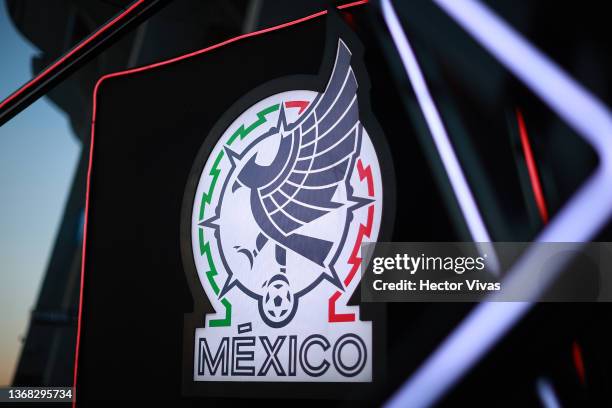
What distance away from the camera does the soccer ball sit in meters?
1.04

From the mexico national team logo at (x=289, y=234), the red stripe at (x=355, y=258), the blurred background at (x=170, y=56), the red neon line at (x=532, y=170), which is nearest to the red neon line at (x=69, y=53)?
the blurred background at (x=170, y=56)

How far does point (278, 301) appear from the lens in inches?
41.4

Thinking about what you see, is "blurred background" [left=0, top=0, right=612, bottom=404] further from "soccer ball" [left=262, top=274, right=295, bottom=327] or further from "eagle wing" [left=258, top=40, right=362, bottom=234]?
"soccer ball" [left=262, top=274, right=295, bottom=327]

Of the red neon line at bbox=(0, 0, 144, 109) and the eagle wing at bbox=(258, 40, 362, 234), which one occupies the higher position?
the red neon line at bbox=(0, 0, 144, 109)

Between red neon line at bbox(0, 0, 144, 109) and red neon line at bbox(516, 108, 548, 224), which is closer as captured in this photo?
red neon line at bbox(516, 108, 548, 224)

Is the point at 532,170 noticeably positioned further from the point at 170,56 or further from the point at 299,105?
the point at 170,56

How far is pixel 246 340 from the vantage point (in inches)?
42.2

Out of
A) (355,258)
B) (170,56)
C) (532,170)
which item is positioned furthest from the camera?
(170,56)

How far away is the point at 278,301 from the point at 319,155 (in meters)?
0.25

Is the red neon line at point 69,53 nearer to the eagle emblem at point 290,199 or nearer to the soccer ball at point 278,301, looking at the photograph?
the eagle emblem at point 290,199

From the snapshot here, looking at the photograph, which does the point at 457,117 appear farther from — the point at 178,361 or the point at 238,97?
the point at 178,361

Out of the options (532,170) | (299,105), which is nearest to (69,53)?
(299,105)

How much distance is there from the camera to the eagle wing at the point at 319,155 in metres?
1.03

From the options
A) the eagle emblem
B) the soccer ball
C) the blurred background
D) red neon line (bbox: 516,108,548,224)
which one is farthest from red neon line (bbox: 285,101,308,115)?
red neon line (bbox: 516,108,548,224)
